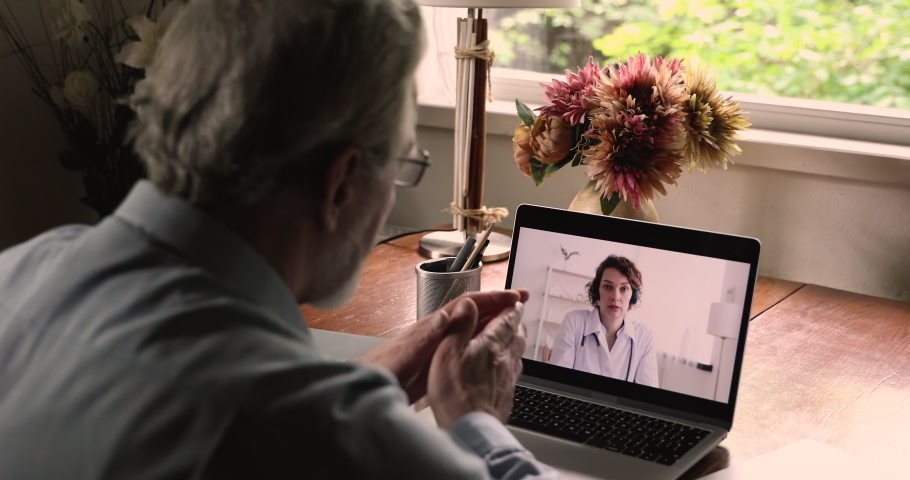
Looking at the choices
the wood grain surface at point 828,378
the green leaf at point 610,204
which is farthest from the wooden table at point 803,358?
the green leaf at point 610,204

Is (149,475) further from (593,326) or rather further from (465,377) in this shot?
(593,326)

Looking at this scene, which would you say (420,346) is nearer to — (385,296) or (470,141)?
(385,296)

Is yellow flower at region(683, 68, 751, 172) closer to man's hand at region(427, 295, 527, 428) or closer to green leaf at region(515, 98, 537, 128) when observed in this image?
green leaf at region(515, 98, 537, 128)

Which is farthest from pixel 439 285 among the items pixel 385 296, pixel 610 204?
pixel 610 204

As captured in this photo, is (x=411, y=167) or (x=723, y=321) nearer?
(x=411, y=167)

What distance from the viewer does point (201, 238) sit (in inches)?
24.6

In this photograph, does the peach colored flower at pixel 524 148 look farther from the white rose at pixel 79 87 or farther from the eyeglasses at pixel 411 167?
the white rose at pixel 79 87

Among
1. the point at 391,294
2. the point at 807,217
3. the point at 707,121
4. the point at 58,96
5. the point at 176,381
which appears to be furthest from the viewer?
the point at 58,96

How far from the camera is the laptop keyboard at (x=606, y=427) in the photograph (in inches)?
35.6

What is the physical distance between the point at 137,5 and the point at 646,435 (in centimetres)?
166

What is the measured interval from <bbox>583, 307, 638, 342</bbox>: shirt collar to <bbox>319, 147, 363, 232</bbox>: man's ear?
44 cm

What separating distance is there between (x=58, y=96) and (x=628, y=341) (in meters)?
1.34

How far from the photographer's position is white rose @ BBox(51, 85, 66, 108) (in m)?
1.79

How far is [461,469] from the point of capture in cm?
58
